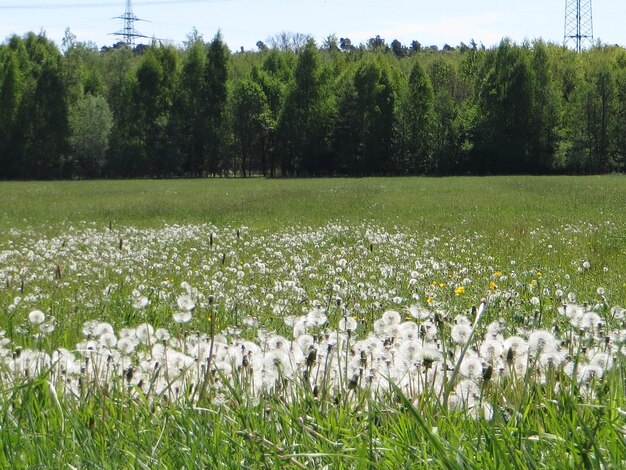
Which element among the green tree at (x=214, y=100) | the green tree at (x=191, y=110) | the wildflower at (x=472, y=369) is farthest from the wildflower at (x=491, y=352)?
the green tree at (x=214, y=100)

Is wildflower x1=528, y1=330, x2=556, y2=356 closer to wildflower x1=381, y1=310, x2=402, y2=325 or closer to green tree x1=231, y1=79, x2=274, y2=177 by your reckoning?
wildflower x1=381, y1=310, x2=402, y2=325

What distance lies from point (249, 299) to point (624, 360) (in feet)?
14.4

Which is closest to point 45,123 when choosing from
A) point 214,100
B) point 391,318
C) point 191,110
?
point 191,110

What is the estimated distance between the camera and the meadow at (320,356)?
8.10 feet

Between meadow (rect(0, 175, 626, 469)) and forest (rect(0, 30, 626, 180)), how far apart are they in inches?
2523

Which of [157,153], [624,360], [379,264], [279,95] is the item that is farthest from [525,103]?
[624,360]

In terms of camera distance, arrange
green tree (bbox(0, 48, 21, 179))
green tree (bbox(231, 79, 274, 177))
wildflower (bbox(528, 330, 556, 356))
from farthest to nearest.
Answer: green tree (bbox(231, 79, 274, 177)), green tree (bbox(0, 48, 21, 179)), wildflower (bbox(528, 330, 556, 356))

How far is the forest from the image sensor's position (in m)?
77.8

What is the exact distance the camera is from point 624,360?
322cm

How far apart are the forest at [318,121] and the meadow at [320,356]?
64.1 meters

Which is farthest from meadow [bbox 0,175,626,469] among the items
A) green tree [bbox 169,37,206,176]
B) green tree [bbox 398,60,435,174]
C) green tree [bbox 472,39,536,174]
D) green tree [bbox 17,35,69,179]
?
green tree [bbox 169,37,206,176]

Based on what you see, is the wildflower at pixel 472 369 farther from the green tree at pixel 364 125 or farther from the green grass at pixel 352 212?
the green tree at pixel 364 125

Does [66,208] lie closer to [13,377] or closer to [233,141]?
[13,377]

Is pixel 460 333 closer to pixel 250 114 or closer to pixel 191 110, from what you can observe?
pixel 250 114
